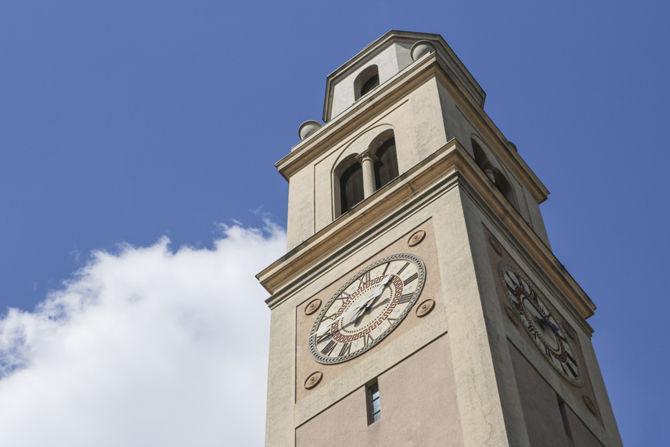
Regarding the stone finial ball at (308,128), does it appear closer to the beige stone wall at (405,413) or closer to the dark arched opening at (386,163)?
the dark arched opening at (386,163)

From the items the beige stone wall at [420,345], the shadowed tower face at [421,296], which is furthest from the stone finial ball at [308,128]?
the beige stone wall at [420,345]

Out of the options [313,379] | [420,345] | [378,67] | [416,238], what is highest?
[378,67]

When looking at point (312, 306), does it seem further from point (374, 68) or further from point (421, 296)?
point (374, 68)

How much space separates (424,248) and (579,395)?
4.79 meters

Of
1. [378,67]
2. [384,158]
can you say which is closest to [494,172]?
[384,158]

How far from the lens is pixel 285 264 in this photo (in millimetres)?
31781

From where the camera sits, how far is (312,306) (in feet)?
98.2

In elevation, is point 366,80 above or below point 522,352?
above

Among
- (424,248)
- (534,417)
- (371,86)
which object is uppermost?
(371,86)

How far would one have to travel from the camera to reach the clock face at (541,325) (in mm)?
27672

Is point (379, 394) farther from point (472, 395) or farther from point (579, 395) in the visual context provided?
point (579, 395)

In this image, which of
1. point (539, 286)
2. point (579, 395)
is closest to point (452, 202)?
point (539, 286)

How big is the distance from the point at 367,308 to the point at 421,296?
1600mm

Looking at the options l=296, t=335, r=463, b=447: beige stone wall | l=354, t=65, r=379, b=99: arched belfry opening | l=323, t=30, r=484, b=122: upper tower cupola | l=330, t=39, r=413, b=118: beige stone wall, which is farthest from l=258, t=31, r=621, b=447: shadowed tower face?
l=354, t=65, r=379, b=99: arched belfry opening
